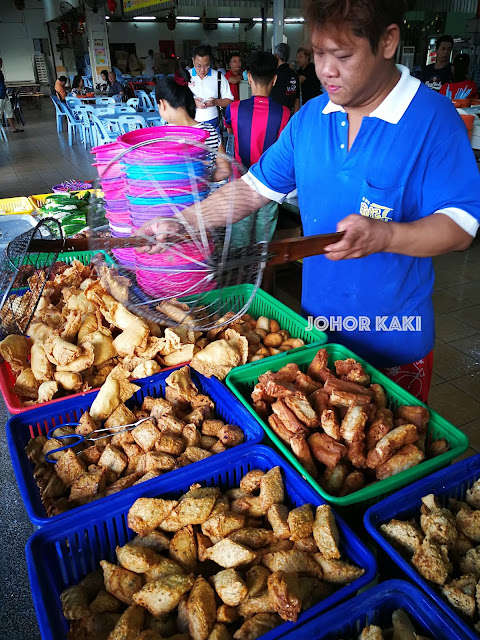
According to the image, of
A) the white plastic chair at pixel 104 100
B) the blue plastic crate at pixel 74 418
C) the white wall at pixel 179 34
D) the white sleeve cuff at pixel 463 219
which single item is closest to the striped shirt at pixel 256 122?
the blue plastic crate at pixel 74 418

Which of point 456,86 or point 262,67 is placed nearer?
point 262,67

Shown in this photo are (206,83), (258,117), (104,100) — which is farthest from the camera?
(104,100)

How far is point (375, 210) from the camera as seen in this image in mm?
1252

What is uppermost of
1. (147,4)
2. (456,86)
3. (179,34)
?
(147,4)

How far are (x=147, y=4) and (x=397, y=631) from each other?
535 inches

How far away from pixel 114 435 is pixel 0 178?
773 cm

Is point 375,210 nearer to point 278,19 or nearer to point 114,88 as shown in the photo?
point 278,19

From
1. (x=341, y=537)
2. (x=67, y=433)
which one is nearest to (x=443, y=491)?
(x=341, y=537)

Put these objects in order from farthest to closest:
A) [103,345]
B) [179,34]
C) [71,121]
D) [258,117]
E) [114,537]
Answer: [179,34], [71,121], [258,117], [103,345], [114,537]

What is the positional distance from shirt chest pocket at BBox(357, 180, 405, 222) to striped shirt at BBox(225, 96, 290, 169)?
2.16 m

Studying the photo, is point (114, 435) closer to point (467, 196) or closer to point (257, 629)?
point (257, 629)

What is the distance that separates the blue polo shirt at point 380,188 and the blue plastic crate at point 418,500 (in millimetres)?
516

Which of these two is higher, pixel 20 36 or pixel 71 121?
pixel 20 36

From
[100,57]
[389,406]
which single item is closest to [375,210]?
[389,406]
